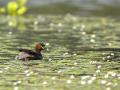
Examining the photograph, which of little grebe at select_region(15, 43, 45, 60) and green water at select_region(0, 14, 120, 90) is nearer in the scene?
green water at select_region(0, 14, 120, 90)

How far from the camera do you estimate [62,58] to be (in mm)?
20703

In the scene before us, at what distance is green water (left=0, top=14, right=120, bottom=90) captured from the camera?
16000 mm

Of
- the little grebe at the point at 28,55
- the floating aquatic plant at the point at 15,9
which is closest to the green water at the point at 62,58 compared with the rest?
the little grebe at the point at 28,55

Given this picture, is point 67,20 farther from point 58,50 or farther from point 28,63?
point 28,63

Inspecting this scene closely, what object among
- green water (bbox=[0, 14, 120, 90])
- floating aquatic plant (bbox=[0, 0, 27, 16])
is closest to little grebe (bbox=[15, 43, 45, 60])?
green water (bbox=[0, 14, 120, 90])

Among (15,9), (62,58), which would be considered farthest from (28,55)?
(15,9)

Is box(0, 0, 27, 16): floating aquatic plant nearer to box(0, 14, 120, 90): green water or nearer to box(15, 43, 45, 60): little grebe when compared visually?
box(0, 14, 120, 90): green water

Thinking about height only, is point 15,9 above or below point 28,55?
above

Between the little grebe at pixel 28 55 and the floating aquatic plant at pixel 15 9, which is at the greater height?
the floating aquatic plant at pixel 15 9

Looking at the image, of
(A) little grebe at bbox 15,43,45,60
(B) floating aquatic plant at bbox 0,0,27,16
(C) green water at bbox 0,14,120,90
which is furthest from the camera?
(B) floating aquatic plant at bbox 0,0,27,16

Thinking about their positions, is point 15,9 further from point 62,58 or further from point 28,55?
point 28,55

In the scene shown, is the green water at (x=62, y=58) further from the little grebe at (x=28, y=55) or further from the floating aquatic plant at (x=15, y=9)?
the floating aquatic plant at (x=15, y=9)

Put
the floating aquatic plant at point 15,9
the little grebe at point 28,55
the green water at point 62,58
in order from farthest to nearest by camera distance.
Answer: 1. the floating aquatic plant at point 15,9
2. the little grebe at point 28,55
3. the green water at point 62,58

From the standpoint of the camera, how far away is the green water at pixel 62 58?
16000 millimetres
